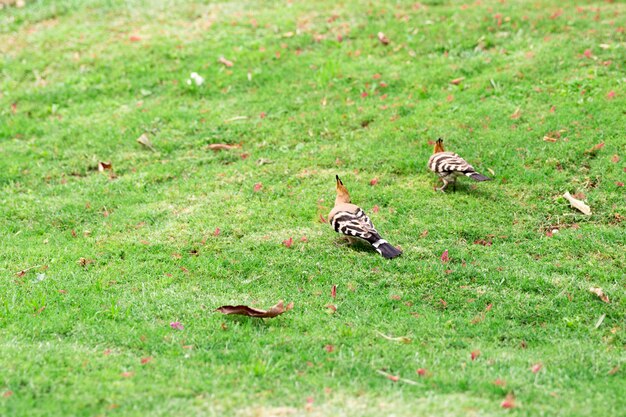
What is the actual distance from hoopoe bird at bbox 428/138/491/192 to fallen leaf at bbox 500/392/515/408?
4.24m

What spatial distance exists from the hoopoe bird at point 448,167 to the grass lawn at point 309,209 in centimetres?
32

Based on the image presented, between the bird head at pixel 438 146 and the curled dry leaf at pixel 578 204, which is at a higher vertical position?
the bird head at pixel 438 146

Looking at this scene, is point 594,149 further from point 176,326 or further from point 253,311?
point 176,326

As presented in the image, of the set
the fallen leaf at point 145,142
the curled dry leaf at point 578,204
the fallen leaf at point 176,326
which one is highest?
the curled dry leaf at point 578,204

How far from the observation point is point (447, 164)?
10188 mm

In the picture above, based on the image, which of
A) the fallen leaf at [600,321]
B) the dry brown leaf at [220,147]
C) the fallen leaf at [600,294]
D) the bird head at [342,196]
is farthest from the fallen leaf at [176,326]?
the dry brown leaf at [220,147]

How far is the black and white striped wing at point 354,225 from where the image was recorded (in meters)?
8.91

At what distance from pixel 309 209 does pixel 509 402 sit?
16.3 feet

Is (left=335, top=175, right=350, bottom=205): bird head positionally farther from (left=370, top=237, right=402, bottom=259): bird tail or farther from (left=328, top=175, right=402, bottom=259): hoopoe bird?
(left=370, top=237, right=402, bottom=259): bird tail

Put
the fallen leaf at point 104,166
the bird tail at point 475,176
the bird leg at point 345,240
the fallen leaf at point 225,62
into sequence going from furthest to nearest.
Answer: the fallen leaf at point 225,62 < the fallen leaf at point 104,166 < the bird tail at point 475,176 < the bird leg at point 345,240

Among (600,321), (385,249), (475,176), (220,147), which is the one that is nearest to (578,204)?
(475,176)

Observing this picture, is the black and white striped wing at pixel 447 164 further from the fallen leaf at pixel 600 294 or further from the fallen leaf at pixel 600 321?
the fallen leaf at pixel 600 321

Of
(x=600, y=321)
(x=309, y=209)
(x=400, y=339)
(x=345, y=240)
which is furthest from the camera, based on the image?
(x=309, y=209)

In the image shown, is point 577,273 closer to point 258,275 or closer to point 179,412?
point 258,275
